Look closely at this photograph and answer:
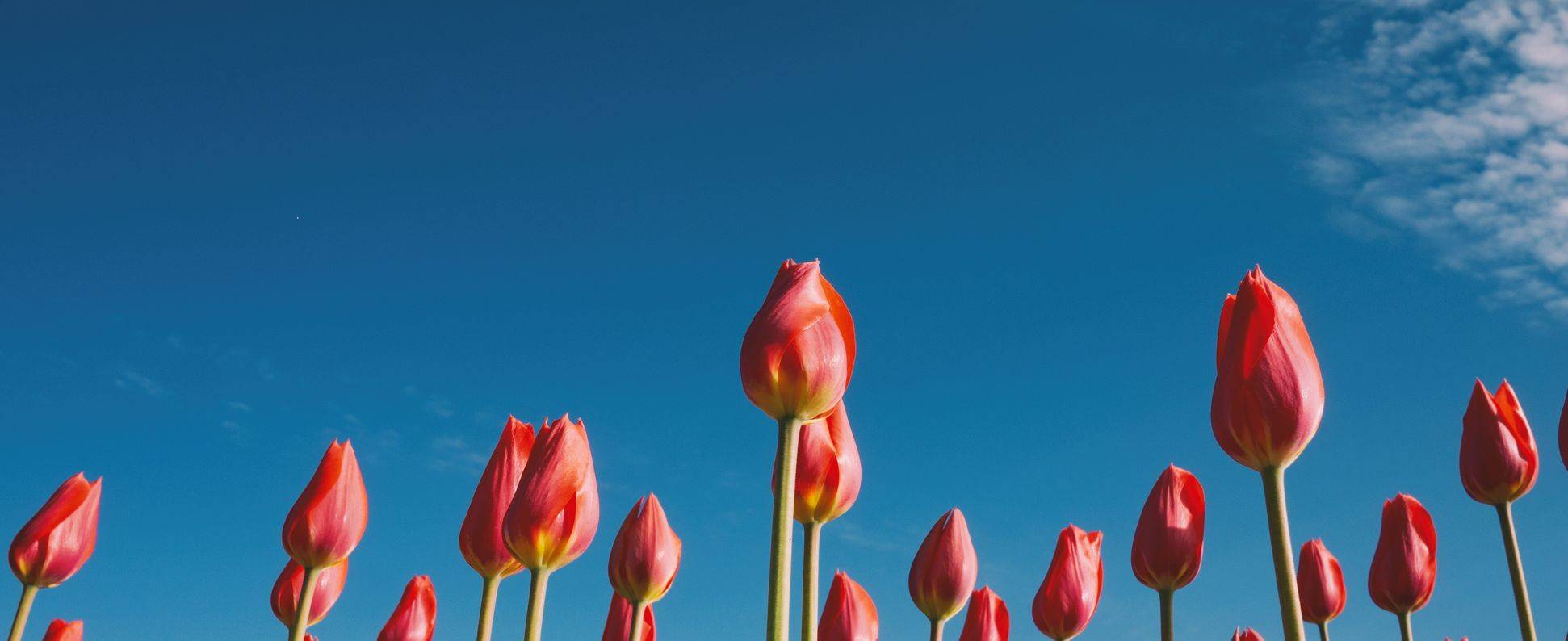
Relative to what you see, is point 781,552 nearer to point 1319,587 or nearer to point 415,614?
point 415,614

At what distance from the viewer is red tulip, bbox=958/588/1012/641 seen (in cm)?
511

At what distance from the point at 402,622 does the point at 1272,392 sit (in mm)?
3795

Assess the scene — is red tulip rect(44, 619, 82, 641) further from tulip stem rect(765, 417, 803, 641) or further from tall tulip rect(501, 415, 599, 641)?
tulip stem rect(765, 417, 803, 641)

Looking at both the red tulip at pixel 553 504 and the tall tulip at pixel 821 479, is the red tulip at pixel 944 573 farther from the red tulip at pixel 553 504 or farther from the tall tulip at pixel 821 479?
the red tulip at pixel 553 504

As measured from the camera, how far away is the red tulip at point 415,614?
5.14m

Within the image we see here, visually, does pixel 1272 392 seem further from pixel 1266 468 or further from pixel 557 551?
pixel 557 551

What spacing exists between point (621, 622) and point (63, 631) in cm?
294

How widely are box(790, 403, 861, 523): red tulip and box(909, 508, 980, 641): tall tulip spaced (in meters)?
1.14

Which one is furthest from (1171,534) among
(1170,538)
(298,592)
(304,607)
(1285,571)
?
(298,592)

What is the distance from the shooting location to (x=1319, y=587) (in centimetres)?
538

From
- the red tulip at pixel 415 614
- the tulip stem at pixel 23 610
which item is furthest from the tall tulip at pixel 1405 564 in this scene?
the tulip stem at pixel 23 610

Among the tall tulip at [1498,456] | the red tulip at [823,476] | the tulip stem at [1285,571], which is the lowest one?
the tulip stem at [1285,571]

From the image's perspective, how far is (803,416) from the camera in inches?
120

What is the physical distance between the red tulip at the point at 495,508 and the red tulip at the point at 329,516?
2.27ft
